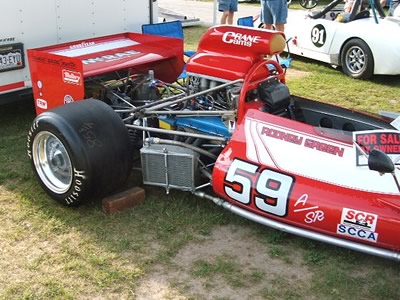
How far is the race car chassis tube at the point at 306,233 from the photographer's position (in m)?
3.23

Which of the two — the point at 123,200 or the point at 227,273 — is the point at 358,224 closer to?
the point at 227,273

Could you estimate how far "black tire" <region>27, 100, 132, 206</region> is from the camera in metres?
3.79

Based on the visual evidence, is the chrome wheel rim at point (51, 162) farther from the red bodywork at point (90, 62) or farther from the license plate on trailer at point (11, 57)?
the license plate on trailer at point (11, 57)

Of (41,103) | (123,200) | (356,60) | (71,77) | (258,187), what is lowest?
(123,200)

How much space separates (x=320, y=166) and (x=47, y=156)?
217cm

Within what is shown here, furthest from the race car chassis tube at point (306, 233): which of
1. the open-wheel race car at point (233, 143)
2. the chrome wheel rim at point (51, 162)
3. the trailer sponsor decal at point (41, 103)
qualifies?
the trailer sponsor decal at point (41, 103)

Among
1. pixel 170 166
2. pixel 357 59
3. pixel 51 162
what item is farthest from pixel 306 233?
pixel 357 59

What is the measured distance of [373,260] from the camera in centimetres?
348

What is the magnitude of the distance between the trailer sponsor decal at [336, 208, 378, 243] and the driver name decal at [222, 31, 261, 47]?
1608 mm

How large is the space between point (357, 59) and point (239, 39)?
449cm

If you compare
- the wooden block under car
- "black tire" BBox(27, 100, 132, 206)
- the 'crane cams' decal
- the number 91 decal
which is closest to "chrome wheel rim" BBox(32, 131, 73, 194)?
"black tire" BBox(27, 100, 132, 206)

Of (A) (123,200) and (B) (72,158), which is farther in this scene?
(A) (123,200)

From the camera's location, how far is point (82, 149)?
12.4ft

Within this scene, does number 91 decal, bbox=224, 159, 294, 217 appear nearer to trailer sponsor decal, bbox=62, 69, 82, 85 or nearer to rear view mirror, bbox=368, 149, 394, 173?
rear view mirror, bbox=368, 149, 394, 173
